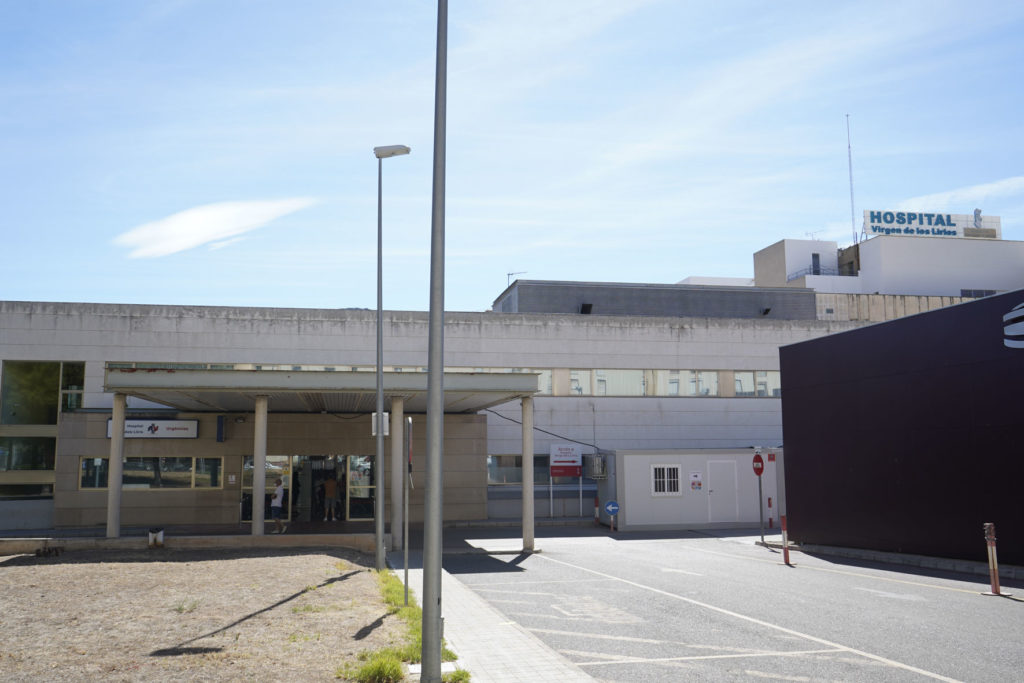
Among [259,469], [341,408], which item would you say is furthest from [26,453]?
[259,469]

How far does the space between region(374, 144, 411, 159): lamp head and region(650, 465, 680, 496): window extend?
54.0 ft

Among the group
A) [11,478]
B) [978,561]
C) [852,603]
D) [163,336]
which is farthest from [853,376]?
[11,478]

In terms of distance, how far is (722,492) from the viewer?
30.6 meters

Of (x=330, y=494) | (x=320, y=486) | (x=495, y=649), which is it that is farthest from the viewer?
(x=320, y=486)

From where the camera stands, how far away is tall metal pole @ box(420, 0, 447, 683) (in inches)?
326

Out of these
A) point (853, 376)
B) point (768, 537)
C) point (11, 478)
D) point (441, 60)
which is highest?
point (441, 60)

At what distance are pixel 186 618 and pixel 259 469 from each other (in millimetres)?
11295

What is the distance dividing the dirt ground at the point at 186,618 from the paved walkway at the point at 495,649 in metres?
0.95

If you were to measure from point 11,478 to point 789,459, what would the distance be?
25866mm

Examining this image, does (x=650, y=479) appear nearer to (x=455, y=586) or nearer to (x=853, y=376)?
(x=853, y=376)

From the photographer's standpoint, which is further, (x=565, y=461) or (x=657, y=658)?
(x=565, y=461)

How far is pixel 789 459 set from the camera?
25516mm

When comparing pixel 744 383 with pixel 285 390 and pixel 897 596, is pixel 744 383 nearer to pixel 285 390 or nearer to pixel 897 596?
pixel 285 390

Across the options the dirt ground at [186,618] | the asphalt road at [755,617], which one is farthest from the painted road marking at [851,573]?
the dirt ground at [186,618]
